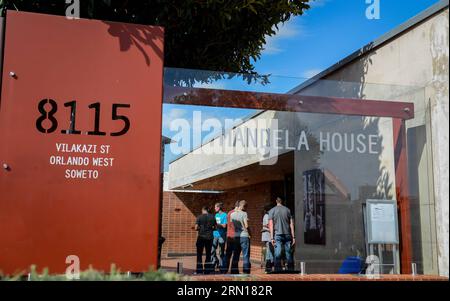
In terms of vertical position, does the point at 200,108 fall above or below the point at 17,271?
above

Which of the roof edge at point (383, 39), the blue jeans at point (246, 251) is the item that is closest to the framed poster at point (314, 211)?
the blue jeans at point (246, 251)

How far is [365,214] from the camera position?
6.55 m

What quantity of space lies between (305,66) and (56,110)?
5.03 metres

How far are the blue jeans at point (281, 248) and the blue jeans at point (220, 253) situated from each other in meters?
0.77

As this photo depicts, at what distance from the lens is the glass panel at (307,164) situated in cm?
589

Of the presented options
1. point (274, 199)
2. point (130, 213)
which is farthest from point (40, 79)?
point (274, 199)

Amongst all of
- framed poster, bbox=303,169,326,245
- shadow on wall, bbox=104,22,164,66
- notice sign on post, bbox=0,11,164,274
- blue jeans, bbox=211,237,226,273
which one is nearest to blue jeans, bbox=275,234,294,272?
framed poster, bbox=303,169,326,245

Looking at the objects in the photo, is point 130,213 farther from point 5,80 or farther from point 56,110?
point 5,80

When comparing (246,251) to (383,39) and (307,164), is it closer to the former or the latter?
(307,164)

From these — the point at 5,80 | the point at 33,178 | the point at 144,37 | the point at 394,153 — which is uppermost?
the point at 144,37

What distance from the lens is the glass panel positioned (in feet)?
19.3

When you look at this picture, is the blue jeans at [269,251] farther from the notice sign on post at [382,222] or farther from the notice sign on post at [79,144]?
the notice sign on post at [79,144]

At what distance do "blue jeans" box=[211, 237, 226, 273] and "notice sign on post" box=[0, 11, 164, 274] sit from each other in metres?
0.86

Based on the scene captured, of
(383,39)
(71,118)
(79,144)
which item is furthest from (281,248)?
(383,39)
